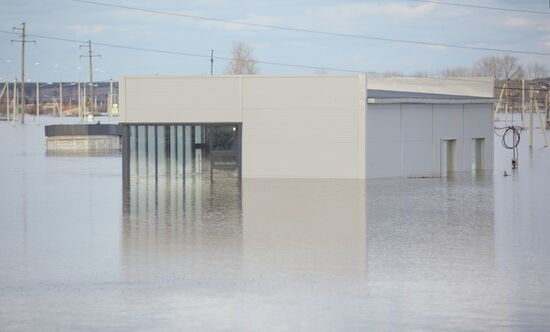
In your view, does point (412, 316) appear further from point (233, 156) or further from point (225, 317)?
point (233, 156)

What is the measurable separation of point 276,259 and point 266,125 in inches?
989

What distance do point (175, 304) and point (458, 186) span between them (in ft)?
95.9

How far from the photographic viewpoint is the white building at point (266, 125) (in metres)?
45.8

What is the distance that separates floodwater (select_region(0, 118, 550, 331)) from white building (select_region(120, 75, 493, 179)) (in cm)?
486

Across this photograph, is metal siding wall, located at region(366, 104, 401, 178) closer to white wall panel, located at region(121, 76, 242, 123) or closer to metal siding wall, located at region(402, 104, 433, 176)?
metal siding wall, located at region(402, 104, 433, 176)

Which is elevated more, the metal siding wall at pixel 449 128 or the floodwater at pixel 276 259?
the metal siding wall at pixel 449 128

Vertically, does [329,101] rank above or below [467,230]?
above

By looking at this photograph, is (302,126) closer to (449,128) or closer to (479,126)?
(449,128)

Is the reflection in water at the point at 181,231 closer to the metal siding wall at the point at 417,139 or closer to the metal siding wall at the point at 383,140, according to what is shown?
the metal siding wall at the point at 383,140

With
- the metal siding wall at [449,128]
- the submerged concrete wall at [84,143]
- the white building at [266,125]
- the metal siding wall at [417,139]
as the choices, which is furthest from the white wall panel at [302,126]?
the submerged concrete wall at [84,143]

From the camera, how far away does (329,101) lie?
45.9m

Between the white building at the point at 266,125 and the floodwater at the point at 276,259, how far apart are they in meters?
4.86

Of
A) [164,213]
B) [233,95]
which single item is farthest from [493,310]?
[233,95]

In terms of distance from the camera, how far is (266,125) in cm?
4616
